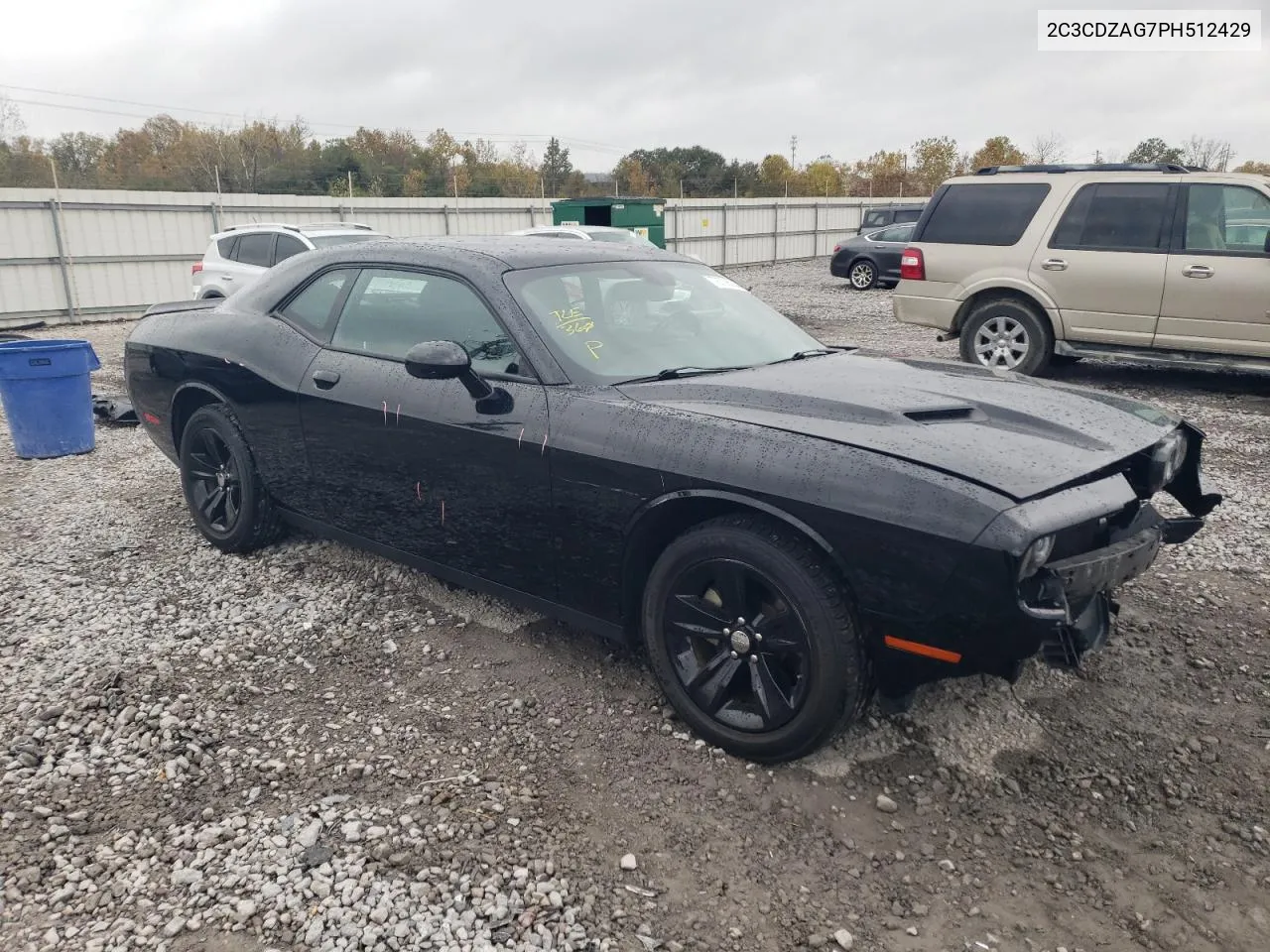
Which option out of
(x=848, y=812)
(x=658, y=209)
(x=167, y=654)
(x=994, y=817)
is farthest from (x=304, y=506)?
(x=658, y=209)

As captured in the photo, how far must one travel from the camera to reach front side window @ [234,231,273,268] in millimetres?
11602

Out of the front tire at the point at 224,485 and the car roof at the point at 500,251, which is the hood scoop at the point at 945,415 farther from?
the front tire at the point at 224,485

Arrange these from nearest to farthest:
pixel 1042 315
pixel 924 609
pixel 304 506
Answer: pixel 924 609
pixel 304 506
pixel 1042 315

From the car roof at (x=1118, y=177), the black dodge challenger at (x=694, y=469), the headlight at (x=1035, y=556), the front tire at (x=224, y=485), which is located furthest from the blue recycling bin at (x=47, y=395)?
the car roof at (x=1118, y=177)

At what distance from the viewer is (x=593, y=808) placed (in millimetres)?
2738

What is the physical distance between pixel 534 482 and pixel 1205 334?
717 centimetres

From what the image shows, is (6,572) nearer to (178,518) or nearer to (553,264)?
(178,518)

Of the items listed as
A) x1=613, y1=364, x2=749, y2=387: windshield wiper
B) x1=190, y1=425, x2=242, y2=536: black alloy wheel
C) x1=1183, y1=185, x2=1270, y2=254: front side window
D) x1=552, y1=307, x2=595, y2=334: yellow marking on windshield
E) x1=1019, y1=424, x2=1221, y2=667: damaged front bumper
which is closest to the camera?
x1=1019, y1=424, x2=1221, y2=667: damaged front bumper

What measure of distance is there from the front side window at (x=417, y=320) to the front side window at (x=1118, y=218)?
6798 millimetres

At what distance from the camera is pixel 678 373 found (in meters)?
3.40

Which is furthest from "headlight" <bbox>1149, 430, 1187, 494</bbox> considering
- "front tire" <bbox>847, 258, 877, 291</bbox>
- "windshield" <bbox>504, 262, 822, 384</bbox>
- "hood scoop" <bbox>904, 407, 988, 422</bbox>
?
"front tire" <bbox>847, 258, 877, 291</bbox>

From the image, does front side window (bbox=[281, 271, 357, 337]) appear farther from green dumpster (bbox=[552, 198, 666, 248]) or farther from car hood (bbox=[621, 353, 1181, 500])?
green dumpster (bbox=[552, 198, 666, 248])

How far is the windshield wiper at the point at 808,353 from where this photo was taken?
3.77 metres

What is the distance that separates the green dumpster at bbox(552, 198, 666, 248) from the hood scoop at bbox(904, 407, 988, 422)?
17814 mm
